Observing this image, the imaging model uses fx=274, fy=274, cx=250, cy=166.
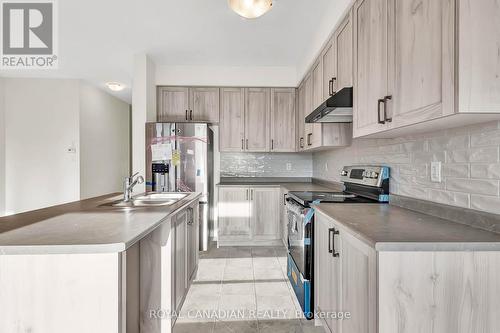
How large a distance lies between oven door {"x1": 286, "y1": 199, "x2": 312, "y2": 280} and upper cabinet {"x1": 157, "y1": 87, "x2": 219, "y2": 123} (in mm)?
2121

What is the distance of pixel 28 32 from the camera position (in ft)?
9.62

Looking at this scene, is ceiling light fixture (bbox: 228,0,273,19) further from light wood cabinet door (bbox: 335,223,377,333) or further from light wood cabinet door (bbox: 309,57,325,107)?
light wood cabinet door (bbox: 335,223,377,333)

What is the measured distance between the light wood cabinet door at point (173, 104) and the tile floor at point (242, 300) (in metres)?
2.03

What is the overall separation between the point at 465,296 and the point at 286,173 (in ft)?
10.9

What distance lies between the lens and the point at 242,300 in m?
2.31

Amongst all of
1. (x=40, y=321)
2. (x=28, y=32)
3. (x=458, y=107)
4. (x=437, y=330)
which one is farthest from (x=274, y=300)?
(x=28, y=32)

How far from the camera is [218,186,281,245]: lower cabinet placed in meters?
3.73

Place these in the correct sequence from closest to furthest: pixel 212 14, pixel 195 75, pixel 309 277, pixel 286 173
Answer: pixel 309 277 < pixel 212 14 < pixel 195 75 < pixel 286 173

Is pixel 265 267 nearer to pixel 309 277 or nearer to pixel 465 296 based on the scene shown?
pixel 309 277

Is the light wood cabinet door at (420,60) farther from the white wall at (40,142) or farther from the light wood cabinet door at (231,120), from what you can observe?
the white wall at (40,142)

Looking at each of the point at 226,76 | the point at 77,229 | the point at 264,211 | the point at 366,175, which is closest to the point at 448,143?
the point at 366,175

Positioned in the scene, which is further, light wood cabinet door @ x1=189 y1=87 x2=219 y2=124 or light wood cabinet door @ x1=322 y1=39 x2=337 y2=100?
light wood cabinet door @ x1=189 y1=87 x2=219 y2=124

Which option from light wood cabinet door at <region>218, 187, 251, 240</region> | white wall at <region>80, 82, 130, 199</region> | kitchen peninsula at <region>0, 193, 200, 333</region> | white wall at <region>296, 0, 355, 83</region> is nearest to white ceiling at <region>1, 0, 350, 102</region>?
white wall at <region>296, 0, 355, 83</region>

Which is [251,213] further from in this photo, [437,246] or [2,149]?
[2,149]
